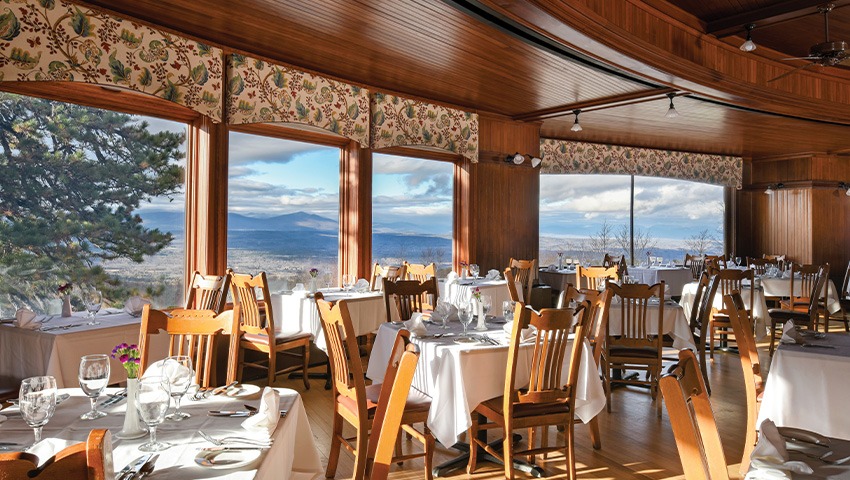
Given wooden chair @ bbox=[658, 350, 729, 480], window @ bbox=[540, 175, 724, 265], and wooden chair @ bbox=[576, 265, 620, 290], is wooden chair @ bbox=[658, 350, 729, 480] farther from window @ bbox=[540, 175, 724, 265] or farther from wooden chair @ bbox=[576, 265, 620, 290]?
window @ bbox=[540, 175, 724, 265]

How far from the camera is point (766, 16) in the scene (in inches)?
203

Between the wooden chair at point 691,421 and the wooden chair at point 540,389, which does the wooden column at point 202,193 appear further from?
the wooden chair at point 691,421

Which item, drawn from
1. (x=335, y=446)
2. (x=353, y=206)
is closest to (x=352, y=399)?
(x=335, y=446)

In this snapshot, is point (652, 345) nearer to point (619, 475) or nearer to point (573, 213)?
point (619, 475)

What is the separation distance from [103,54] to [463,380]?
387 centimetres

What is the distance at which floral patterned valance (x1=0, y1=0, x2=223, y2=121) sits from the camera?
4098 mm

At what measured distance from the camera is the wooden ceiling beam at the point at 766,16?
16.1ft

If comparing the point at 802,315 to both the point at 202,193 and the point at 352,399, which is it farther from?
the point at 202,193

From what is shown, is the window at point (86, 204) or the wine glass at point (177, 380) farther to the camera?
the window at point (86, 204)

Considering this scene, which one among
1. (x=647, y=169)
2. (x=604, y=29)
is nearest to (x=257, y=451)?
(x=604, y=29)

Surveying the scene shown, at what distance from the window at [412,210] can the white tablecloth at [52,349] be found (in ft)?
13.0

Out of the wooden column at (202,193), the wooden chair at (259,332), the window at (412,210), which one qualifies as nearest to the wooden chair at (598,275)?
the window at (412,210)

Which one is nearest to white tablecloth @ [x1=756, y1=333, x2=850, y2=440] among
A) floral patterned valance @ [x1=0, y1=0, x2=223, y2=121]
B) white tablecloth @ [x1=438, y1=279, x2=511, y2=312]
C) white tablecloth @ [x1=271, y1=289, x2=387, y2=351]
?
white tablecloth @ [x1=271, y1=289, x2=387, y2=351]

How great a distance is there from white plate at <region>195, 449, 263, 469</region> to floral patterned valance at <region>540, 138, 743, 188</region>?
8657mm
